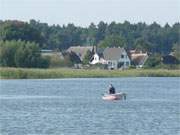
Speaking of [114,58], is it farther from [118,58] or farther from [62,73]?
[62,73]

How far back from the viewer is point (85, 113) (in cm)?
4209

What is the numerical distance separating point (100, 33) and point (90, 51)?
198 ft

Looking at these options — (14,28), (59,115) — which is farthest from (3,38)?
(59,115)

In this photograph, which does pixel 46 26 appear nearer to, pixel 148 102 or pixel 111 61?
pixel 111 61

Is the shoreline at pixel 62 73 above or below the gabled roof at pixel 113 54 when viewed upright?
below

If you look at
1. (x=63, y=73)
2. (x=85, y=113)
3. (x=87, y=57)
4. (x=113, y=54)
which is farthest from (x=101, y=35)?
(x=85, y=113)

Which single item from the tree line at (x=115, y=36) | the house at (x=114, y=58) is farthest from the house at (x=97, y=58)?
the tree line at (x=115, y=36)

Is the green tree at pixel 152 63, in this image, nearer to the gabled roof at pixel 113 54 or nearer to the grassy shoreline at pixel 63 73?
the grassy shoreline at pixel 63 73

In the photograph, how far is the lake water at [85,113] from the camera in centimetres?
3403

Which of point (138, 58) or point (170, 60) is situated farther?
point (138, 58)

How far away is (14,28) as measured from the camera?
11212 centimetres

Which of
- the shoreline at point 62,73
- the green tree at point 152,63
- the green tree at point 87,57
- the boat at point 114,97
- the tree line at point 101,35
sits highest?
the tree line at point 101,35

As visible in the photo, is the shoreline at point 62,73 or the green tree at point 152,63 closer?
the shoreline at point 62,73

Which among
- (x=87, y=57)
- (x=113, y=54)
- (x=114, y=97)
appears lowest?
(x=114, y=97)
